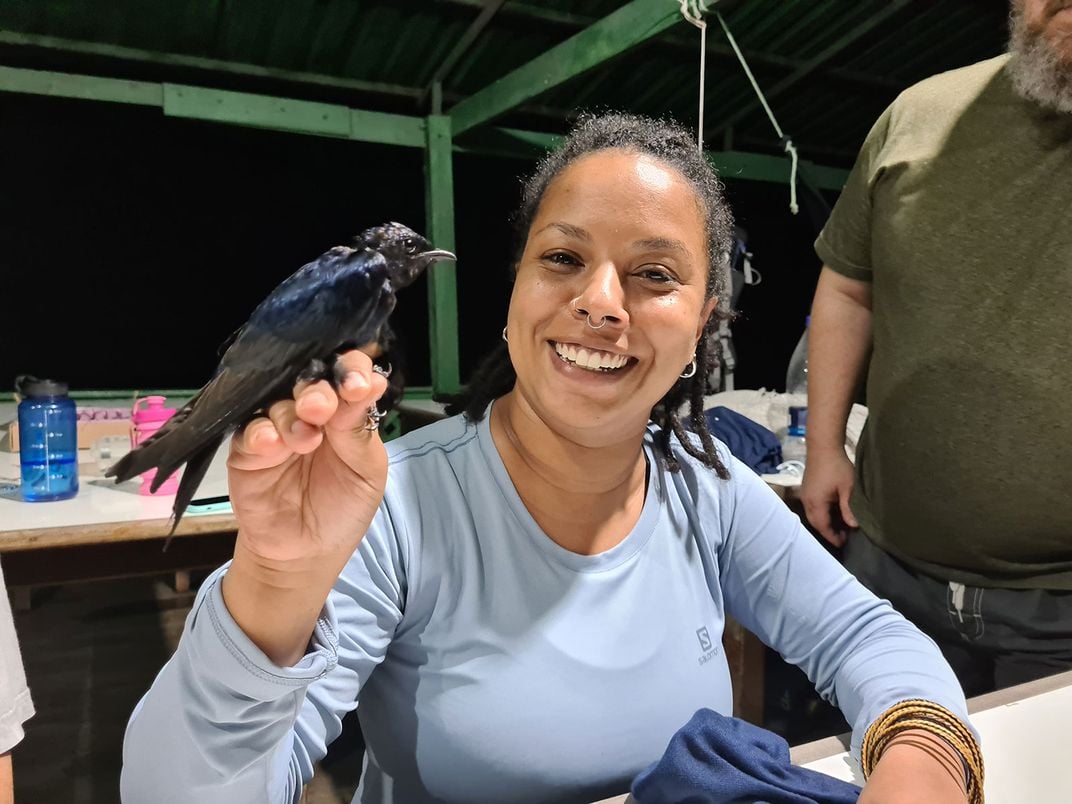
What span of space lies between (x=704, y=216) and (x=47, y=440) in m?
1.51

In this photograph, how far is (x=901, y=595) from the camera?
1299mm

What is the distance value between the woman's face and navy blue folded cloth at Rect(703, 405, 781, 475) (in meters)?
1.21

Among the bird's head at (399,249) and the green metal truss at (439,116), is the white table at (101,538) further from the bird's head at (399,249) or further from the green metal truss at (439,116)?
the green metal truss at (439,116)

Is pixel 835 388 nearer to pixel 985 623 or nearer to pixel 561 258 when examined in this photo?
pixel 985 623

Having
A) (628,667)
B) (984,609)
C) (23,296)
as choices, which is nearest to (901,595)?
(984,609)

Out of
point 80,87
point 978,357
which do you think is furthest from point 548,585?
point 80,87

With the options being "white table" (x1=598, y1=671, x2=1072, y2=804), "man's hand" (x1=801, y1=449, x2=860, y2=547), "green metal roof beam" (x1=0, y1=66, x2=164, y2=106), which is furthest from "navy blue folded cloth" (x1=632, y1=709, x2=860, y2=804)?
"green metal roof beam" (x1=0, y1=66, x2=164, y2=106)

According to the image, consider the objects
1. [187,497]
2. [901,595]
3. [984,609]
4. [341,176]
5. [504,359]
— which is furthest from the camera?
[341,176]

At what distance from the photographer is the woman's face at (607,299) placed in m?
0.84

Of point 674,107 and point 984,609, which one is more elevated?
point 674,107

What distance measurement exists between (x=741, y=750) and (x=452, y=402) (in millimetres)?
655

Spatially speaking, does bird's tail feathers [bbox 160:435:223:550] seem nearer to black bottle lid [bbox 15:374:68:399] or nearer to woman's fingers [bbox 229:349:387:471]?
woman's fingers [bbox 229:349:387:471]

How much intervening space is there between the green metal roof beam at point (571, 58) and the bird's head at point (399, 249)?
2244mm

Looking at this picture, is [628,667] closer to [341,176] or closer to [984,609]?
[984,609]
